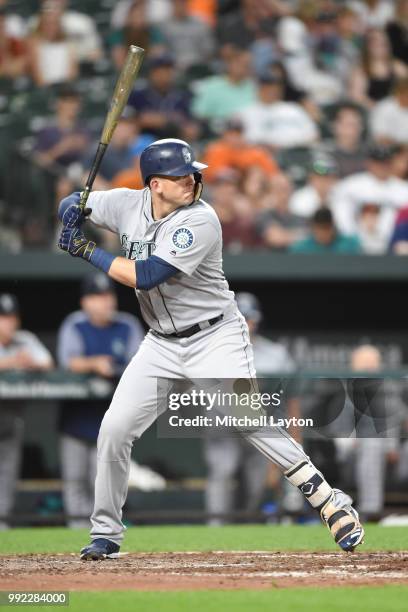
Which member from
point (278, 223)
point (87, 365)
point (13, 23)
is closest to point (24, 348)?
point (87, 365)

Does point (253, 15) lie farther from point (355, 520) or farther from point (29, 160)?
point (355, 520)

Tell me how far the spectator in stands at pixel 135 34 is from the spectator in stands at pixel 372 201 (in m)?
2.70

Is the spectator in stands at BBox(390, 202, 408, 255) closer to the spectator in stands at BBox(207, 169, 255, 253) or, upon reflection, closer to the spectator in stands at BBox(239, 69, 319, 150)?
the spectator in stands at BBox(207, 169, 255, 253)

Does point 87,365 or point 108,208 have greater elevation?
point 108,208

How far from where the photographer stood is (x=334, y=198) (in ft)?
32.5

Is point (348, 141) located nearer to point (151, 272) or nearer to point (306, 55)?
point (306, 55)

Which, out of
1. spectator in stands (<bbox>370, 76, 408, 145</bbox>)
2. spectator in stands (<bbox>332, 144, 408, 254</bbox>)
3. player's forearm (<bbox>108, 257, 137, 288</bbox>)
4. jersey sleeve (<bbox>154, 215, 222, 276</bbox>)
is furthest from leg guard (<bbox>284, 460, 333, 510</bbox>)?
spectator in stands (<bbox>370, 76, 408, 145</bbox>)

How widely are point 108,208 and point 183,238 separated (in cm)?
55

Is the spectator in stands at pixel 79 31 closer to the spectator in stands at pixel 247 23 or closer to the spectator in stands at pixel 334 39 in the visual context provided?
the spectator in stands at pixel 247 23

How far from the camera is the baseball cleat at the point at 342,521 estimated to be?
4.99 metres

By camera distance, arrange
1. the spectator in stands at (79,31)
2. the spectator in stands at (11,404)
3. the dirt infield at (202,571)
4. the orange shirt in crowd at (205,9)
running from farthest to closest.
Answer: the orange shirt in crowd at (205,9)
the spectator in stands at (79,31)
the spectator in stands at (11,404)
the dirt infield at (202,571)

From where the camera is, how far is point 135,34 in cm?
1169

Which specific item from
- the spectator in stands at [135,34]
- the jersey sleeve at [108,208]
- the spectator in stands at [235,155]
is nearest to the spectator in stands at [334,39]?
the spectator in stands at [135,34]

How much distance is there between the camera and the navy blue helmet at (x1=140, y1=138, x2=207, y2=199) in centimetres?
504
